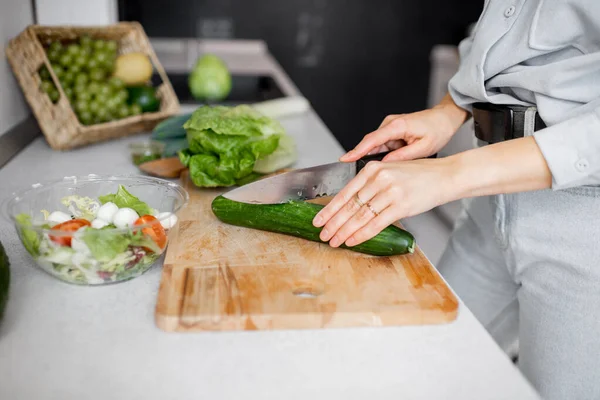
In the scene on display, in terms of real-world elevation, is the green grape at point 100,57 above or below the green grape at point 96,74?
above

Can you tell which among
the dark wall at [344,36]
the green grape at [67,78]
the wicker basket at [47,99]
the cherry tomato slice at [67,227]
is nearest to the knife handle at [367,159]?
the cherry tomato slice at [67,227]

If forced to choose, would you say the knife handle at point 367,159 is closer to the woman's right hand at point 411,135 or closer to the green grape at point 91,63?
the woman's right hand at point 411,135

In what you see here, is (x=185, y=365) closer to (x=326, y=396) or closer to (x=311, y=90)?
(x=326, y=396)

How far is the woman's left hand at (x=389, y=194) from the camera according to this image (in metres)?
0.81

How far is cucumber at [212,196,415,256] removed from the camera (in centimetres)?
87

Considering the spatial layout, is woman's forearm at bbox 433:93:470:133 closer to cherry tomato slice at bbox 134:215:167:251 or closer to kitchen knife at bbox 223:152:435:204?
kitchen knife at bbox 223:152:435:204

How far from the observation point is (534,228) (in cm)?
101

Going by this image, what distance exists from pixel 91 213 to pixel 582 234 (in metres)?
0.76

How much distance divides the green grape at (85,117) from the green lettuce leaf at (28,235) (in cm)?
70

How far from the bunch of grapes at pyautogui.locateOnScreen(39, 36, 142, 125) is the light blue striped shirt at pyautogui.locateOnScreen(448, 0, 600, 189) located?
0.87 m

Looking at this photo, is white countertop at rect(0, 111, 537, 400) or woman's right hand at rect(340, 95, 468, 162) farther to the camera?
woman's right hand at rect(340, 95, 468, 162)

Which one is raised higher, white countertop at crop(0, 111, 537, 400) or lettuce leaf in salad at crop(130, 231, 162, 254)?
lettuce leaf in salad at crop(130, 231, 162, 254)

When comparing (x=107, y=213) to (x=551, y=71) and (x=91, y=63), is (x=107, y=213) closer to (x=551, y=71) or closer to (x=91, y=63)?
(x=551, y=71)

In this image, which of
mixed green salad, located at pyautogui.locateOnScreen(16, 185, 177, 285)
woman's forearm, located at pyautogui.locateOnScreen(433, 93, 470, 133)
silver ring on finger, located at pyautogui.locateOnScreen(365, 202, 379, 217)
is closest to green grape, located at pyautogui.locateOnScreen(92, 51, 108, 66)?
mixed green salad, located at pyautogui.locateOnScreen(16, 185, 177, 285)
